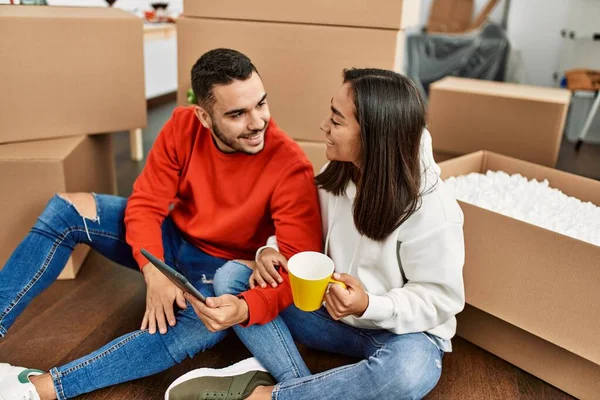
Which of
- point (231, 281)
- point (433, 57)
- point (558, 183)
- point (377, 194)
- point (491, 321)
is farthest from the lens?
point (433, 57)

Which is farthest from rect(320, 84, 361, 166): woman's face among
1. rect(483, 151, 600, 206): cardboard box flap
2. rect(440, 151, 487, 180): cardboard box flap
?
rect(483, 151, 600, 206): cardboard box flap

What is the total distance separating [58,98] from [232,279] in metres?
0.83

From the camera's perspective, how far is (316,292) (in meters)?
0.88

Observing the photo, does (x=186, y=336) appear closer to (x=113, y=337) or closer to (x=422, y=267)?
(x=113, y=337)

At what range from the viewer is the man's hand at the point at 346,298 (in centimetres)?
91

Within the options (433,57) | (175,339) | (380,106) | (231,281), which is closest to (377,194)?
(380,106)

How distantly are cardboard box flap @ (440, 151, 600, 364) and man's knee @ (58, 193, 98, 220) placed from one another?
0.82 m

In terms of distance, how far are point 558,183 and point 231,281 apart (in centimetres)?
90

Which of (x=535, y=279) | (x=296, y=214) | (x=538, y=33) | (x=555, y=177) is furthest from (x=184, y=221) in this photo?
(x=538, y=33)

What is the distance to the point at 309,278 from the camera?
90cm

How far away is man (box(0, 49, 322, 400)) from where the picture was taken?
106cm

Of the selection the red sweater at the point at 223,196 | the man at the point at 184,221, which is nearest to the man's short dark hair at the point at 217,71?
the man at the point at 184,221

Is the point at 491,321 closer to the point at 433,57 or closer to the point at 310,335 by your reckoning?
the point at 310,335

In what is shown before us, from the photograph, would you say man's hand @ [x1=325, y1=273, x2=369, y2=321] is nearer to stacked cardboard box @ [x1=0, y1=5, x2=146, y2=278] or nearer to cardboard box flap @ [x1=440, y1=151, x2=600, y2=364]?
cardboard box flap @ [x1=440, y1=151, x2=600, y2=364]
